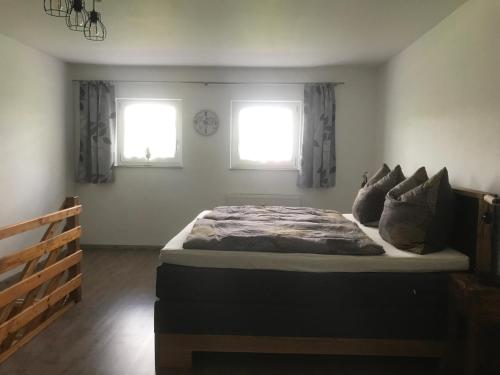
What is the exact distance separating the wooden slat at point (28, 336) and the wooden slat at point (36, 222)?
2.28ft

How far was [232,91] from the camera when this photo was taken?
203 inches

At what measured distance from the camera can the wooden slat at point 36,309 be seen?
2.42 metres

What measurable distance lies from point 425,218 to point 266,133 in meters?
2.98

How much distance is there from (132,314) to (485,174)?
8.77 ft

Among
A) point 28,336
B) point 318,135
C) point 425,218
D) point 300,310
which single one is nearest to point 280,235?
point 300,310

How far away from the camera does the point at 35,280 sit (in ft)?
8.96

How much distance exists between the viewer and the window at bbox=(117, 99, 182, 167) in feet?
17.2

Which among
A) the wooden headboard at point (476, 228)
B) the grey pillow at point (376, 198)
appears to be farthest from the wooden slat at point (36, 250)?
the wooden headboard at point (476, 228)

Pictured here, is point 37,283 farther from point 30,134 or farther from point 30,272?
point 30,134

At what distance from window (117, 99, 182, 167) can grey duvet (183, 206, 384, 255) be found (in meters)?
2.04

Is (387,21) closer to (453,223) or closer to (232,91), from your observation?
(453,223)

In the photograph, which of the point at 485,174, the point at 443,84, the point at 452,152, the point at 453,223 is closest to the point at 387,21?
the point at 443,84

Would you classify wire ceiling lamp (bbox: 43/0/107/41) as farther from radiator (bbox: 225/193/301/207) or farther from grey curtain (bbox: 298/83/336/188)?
grey curtain (bbox: 298/83/336/188)

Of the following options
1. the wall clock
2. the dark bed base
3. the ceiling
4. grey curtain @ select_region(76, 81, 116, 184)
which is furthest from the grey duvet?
grey curtain @ select_region(76, 81, 116, 184)
